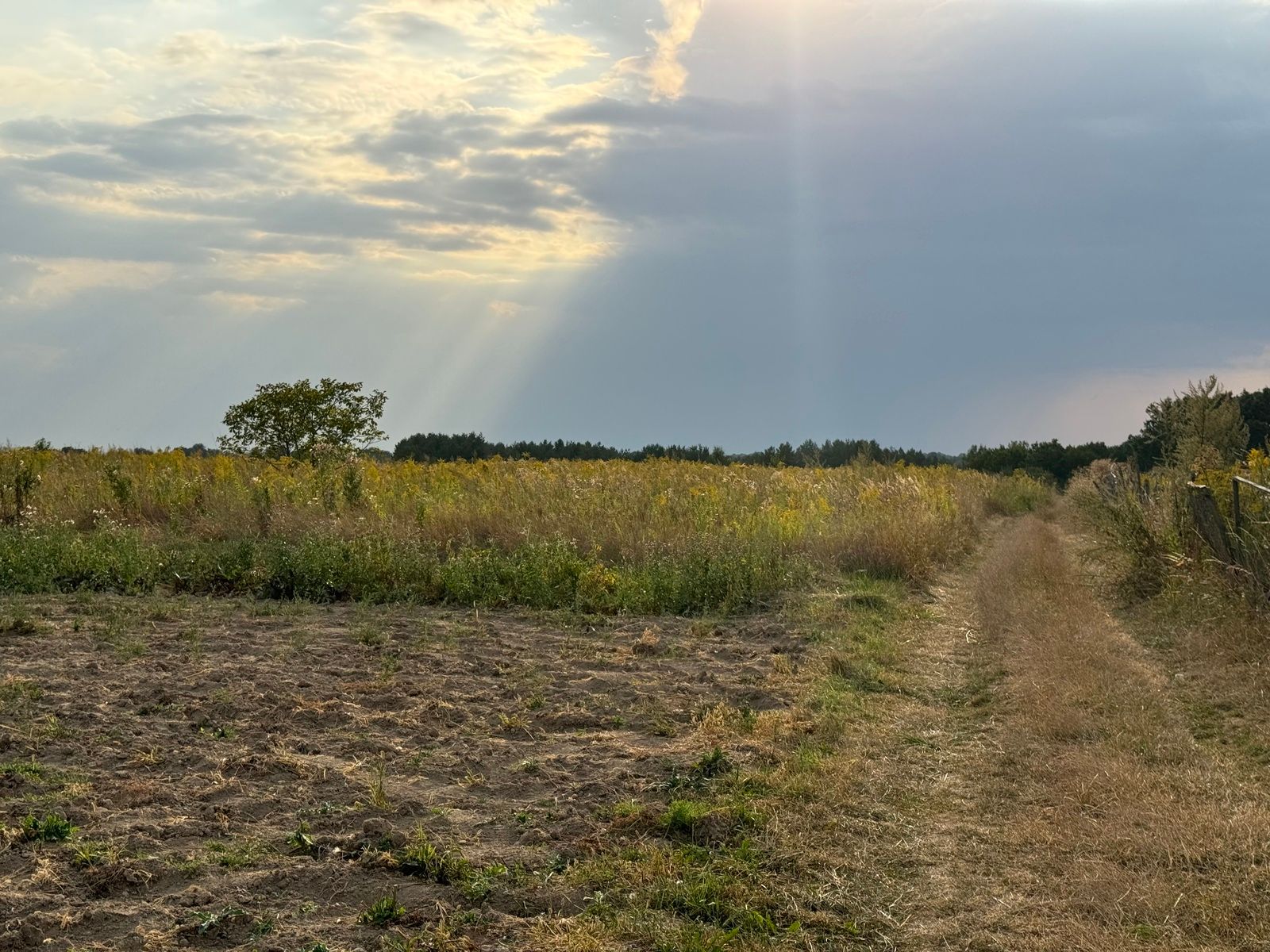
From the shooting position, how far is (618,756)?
6215mm

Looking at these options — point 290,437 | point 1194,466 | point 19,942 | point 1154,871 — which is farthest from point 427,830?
point 290,437

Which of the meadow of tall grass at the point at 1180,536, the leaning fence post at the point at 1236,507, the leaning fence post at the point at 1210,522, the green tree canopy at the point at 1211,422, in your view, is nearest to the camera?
the meadow of tall grass at the point at 1180,536

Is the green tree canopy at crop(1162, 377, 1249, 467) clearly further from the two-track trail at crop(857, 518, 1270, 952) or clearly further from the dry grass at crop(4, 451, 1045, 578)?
the two-track trail at crop(857, 518, 1270, 952)

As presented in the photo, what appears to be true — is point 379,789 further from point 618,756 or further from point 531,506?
point 531,506

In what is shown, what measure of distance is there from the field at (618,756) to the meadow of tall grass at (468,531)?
96mm

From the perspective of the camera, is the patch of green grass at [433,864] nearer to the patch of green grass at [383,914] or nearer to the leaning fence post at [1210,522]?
the patch of green grass at [383,914]

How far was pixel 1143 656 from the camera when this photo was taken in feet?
32.8

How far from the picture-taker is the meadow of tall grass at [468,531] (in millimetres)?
11852

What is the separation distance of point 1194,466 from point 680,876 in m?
14.1

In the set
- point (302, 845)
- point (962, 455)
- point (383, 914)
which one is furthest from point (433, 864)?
point (962, 455)

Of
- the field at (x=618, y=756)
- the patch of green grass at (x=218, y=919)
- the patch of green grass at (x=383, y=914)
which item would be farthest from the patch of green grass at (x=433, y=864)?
the patch of green grass at (x=218, y=919)

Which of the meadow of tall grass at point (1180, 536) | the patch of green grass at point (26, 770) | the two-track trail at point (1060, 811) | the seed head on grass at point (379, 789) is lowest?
the two-track trail at point (1060, 811)

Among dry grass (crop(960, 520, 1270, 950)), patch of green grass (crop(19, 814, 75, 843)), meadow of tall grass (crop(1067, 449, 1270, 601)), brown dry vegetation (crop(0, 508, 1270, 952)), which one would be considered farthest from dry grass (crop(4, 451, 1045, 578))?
patch of green grass (crop(19, 814, 75, 843))

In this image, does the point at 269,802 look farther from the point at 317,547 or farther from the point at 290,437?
the point at 290,437
